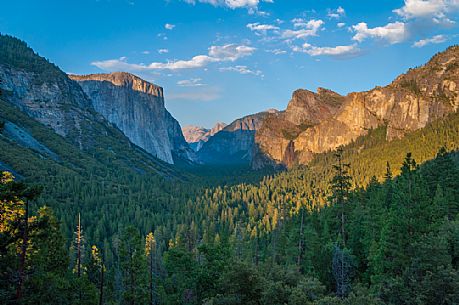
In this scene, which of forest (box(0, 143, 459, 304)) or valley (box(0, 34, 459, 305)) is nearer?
forest (box(0, 143, 459, 304))

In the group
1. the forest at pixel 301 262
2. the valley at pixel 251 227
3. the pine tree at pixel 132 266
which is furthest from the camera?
the pine tree at pixel 132 266

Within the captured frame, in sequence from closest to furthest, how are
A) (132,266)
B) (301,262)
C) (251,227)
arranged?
1. (132,266)
2. (301,262)
3. (251,227)

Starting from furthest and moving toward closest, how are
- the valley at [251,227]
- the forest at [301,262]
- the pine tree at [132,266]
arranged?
the pine tree at [132,266] → the valley at [251,227] → the forest at [301,262]

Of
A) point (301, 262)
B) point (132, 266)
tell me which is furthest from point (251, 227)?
point (132, 266)

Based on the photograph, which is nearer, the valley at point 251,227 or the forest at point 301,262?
the forest at point 301,262

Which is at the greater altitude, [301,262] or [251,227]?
[301,262]

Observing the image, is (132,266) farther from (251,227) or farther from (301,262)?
(251,227)

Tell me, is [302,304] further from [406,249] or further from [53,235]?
[53,235]

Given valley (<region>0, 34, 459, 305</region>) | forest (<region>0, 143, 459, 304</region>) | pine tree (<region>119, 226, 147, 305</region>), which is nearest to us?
forest (<region>0, 143, 459, 304</region>)

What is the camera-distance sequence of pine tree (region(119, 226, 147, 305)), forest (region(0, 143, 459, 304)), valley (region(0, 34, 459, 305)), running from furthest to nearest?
pine tree (region(119, 226, 147, 305)) → valley (region(0, 34, 459, 305)) → forest (region(0, 143, 459, 304))

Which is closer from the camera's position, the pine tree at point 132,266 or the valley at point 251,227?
the valley at point 251,227

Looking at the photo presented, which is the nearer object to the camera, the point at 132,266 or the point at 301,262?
the point at 132,266

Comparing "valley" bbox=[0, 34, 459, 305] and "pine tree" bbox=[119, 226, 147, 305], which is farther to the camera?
"pine tree" bbox=[119, 226, 147, 305]

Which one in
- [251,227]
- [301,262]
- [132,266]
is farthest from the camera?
[251,227]
